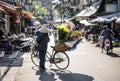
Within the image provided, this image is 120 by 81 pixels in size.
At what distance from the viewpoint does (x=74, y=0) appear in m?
79.4

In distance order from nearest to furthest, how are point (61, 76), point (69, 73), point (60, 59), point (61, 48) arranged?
point (61, 76) → point (69, 73) → point (61, 48) → point (60, 59)

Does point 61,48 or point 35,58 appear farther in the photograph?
point 35,58

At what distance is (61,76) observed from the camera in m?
12.3

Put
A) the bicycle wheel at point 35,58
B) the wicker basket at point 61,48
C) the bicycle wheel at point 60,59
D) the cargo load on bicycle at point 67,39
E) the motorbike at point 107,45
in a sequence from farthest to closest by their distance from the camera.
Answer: the motorbike at point 107,45 < the bicycle wheel at point 35,58 < the bicycle wheel at point 60,59 < the wicker basket at point 61,48 < the cargo load on bicycle at point 67,39

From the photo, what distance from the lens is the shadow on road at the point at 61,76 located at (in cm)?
1162

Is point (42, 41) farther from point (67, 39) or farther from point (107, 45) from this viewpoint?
point (107, 45)

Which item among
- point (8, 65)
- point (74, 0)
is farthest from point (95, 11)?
point (74, 0)

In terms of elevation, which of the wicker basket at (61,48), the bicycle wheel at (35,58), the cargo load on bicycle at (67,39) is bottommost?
the bicycle wheel at (35,58)

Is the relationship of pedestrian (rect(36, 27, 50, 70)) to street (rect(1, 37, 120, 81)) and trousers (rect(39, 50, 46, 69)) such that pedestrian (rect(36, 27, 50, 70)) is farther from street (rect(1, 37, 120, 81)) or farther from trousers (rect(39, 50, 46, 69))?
street (rect(1, 37, 120, 81))

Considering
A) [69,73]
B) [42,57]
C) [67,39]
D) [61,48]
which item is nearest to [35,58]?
[42,57]

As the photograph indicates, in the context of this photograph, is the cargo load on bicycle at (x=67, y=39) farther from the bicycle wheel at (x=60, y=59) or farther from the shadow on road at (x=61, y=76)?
the shadow on road at (x=61, y=76)

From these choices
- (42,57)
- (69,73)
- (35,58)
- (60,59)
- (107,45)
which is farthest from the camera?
(107,45)

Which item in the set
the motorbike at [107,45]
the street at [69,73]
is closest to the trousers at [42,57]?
the street at [69,73]

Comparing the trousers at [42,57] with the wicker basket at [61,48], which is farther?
the trousers at [42,57]
